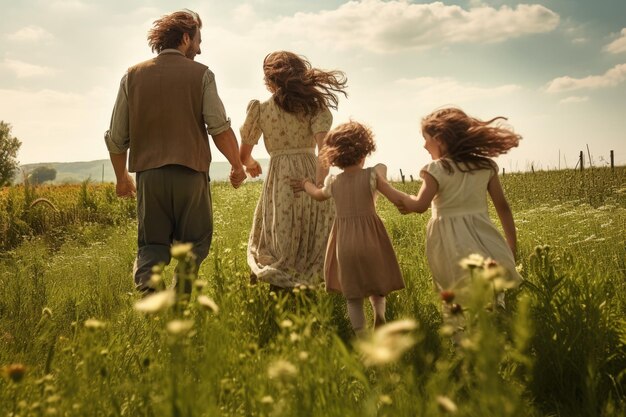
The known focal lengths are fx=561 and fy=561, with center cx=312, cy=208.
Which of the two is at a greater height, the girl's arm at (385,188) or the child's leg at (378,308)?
the girl's arm at (385,188)

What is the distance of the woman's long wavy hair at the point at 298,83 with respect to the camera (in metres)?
4.37

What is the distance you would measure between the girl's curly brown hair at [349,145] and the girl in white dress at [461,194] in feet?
1.57

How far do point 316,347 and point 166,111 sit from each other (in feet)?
9.24

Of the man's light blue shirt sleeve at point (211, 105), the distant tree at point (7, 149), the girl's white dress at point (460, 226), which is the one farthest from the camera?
the distant tree at point (7, 149)

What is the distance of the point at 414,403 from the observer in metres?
1.76

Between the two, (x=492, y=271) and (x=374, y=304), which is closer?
(x=492, y=271)

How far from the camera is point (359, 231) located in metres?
3.63

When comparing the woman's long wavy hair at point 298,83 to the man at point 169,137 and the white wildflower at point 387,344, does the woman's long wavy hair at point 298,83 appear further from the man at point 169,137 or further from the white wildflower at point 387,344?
the white wildflower at point 387,344

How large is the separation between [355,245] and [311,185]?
77 cm

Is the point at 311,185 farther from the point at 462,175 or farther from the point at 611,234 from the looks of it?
the point at 611,234

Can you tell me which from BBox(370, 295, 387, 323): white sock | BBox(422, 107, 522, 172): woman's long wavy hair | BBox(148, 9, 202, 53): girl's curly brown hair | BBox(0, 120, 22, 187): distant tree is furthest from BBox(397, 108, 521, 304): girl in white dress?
BBox(0, 120, 22, 187): distant tree

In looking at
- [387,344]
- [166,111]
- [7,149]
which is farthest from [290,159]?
[7,149]

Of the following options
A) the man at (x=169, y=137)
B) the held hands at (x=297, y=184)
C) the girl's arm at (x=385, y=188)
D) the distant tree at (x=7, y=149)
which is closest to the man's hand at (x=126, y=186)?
the man at (x=169, y=137)

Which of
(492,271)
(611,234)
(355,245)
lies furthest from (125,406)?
(611,234)
